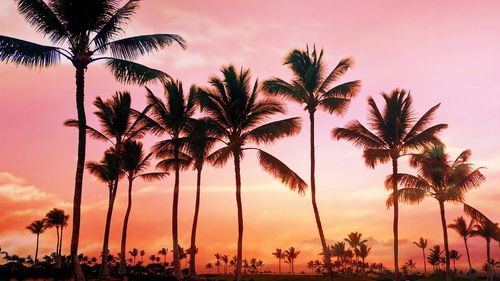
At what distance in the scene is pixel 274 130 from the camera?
29.3 meters

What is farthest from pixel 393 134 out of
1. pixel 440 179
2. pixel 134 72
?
pixel 134 72

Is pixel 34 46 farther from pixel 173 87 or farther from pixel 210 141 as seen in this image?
pixel 173 87

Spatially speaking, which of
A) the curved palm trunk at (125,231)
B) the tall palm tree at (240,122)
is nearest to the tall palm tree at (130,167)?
the curved palm trunk at (125,231)

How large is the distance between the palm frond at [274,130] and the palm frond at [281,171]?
940 millimetres

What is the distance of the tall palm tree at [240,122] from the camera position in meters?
28.9

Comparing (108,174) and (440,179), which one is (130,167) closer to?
(108,174)

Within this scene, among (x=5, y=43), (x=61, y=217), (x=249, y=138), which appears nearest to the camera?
(x=5, y=43)

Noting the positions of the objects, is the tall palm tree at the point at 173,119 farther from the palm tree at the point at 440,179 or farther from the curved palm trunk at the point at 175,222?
the palm tree at the point at 440,179

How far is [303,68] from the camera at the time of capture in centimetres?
3075

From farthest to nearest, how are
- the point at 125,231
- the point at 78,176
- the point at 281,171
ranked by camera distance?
the point at 125,231 → the point at 281,171 → the point at 78,176

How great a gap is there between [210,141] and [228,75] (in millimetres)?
4199

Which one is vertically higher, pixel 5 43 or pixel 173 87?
pixel 173 87

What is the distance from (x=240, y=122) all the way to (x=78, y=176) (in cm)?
1242

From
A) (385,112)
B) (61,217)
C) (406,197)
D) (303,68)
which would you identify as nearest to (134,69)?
(303,68)
